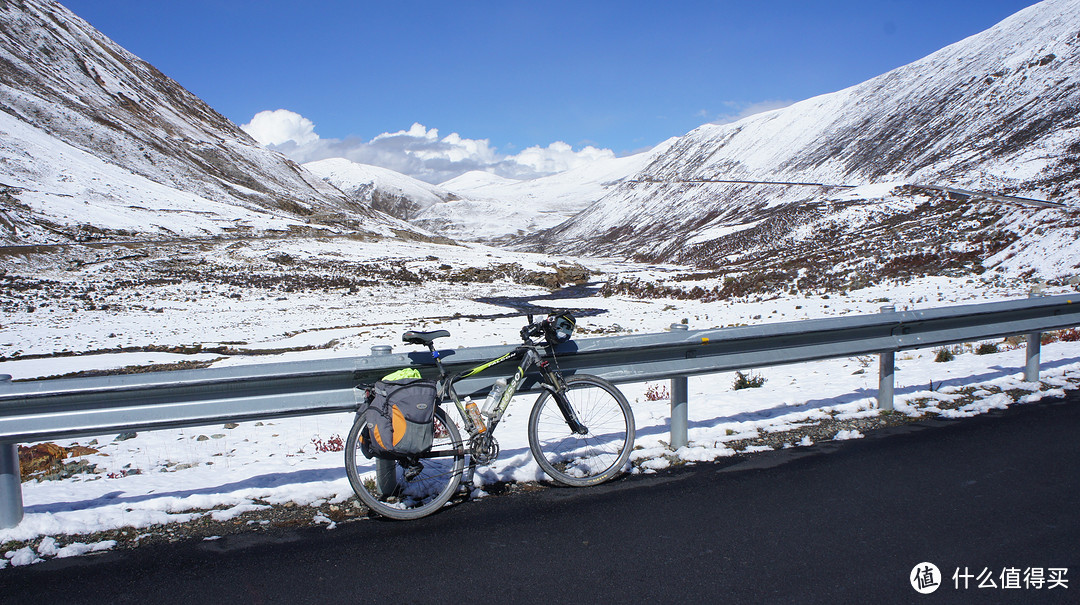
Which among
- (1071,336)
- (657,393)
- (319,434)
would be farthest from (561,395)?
(1071,336)

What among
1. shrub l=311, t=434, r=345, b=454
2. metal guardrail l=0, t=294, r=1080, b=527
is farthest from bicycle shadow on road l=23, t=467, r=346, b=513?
shrub l=311, t=434, r=345, b=454

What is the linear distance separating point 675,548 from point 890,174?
99336 mm

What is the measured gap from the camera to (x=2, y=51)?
352ft

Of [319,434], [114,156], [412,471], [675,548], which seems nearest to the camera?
[675,548]

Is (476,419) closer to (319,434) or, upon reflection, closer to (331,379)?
(331,379)

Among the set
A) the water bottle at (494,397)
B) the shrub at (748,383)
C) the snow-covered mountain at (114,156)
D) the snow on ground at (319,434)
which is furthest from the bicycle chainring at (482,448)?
the snow-covered mountain at (114,156)

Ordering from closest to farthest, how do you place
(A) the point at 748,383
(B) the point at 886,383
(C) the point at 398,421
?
(C) the point at 398,421
(B) the point at 886,383
(A) the point at 748,383

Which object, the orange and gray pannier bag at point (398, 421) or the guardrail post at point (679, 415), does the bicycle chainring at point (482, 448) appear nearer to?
the orange and gray pannier bag at point (398, 421)

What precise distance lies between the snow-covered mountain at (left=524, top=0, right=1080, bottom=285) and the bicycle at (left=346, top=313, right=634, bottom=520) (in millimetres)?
27035

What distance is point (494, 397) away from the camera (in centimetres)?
466

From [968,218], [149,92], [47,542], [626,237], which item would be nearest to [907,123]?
[626,237]

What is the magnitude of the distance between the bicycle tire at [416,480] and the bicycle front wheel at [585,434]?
616mm

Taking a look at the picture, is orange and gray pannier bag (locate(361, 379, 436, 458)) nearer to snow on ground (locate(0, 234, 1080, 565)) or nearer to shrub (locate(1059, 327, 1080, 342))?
snow on ground (locate(0, 234, 1080, 565))

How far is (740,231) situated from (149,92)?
120128mm
